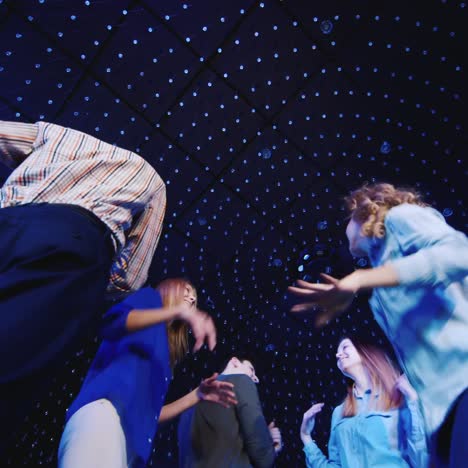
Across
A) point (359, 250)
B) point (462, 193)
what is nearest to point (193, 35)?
point (359, 250)

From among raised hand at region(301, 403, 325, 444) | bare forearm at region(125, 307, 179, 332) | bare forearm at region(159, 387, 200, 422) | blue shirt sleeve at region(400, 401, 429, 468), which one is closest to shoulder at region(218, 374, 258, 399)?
bare forearm at region(159, 387, 200, 422)

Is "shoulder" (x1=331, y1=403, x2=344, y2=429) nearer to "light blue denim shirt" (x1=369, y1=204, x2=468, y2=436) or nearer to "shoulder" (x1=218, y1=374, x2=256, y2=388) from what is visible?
"shoulder" (x1=218, y1=374, x2=256, y2=388)

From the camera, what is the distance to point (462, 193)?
3238 millimetres

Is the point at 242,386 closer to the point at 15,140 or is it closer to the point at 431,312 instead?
the point at 431,312

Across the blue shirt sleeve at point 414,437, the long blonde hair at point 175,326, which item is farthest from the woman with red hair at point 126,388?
the blue shirt sleeve at point 414,437

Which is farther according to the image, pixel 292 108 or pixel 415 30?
pixel 292 108

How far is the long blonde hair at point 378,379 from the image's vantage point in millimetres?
2504

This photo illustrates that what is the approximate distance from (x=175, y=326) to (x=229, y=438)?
0.78 metres

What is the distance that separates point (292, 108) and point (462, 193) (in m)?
1.52

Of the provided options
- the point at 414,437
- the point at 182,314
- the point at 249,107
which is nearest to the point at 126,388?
the point at 182,314

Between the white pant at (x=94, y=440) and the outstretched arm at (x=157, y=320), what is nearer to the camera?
the white pant at (x=94, y=440)

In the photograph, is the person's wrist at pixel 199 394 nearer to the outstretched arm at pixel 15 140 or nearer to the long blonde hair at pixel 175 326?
the long blonde hair at pixel 175 326

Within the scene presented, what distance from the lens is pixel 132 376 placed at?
1.50 m

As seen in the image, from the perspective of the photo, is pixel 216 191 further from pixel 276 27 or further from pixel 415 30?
pixel 415 30
